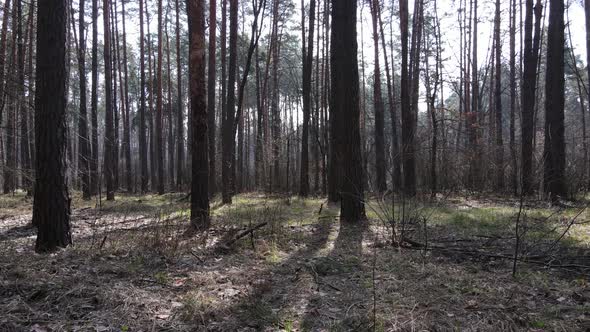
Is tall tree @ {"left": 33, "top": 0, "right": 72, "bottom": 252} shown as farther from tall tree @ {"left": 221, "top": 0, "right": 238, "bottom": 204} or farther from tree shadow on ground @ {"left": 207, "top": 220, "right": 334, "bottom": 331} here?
tall tree @ {"left": 221, "top": 0, "right": 238, "bottom": 204}

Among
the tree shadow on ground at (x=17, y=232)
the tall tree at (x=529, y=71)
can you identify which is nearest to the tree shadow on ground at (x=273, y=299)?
the tree shadow on ground at (x=17, y=232)

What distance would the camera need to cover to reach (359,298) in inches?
138

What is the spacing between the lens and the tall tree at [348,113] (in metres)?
7.36

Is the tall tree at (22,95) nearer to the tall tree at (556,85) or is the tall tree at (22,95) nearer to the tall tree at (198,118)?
the tall tree at (198,118)

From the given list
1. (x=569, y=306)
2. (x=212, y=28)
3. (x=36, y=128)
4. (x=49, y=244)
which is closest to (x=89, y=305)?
(x=49, y=244)

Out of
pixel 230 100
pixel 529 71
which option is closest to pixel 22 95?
pixel 230 100

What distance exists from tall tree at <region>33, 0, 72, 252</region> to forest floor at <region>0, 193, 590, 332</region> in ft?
1.43

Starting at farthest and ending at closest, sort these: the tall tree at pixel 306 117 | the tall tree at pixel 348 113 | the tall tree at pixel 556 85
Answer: the tall tree at pixel 306 117 < the tall tree at pixel 556 85 < the tall tree at pixel 348 113

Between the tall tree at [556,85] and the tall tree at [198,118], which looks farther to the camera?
the tall tree at [556,85]

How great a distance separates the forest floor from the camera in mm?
2936

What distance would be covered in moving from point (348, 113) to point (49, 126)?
4.81 meters

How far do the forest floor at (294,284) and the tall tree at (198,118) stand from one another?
1.22 m

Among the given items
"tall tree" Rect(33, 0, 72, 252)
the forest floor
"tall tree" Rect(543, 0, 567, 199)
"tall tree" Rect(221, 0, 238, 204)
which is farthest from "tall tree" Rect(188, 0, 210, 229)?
"tall tree" Rect(543, 0, 567, 199)

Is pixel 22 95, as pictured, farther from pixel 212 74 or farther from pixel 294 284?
pixel 212 74
